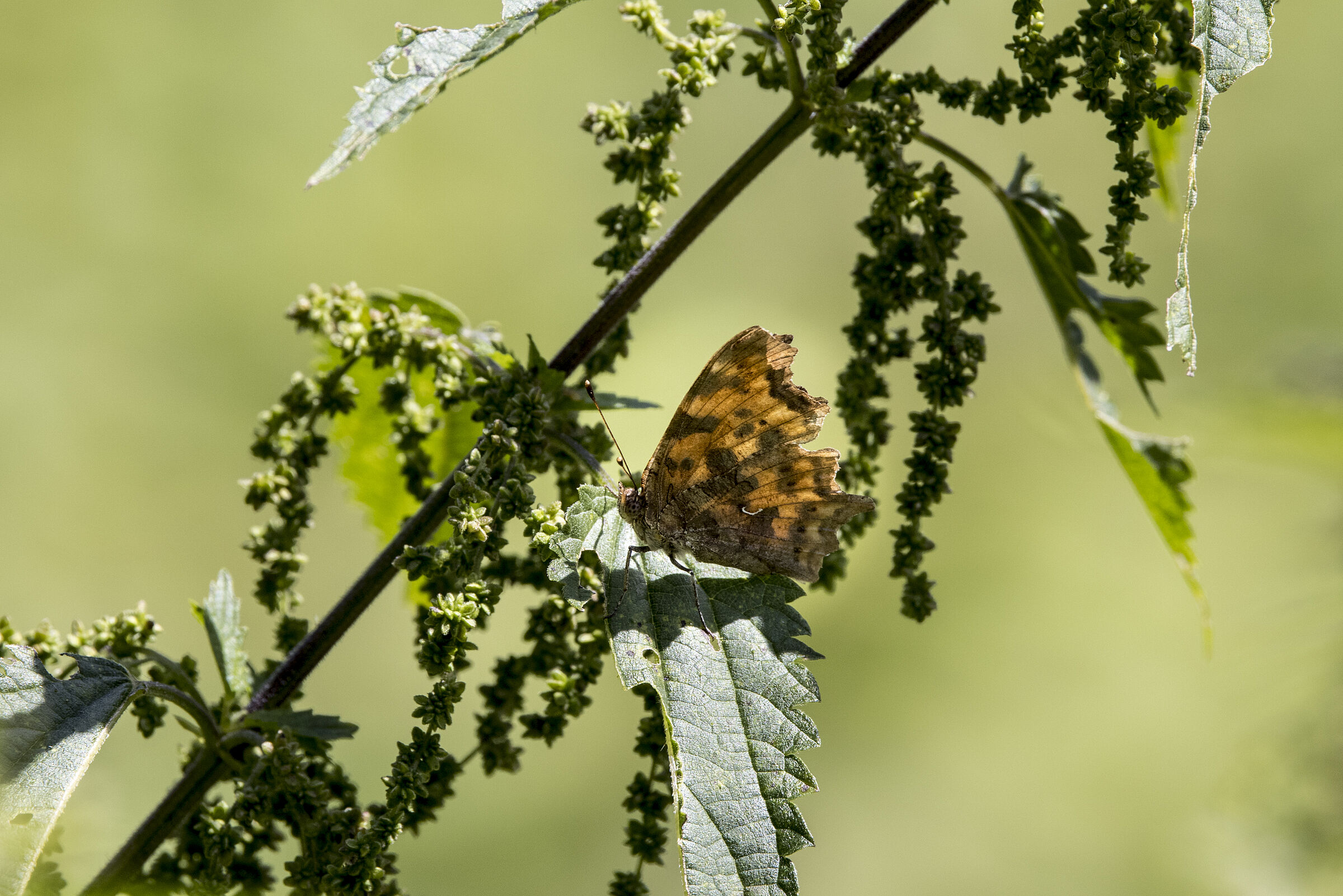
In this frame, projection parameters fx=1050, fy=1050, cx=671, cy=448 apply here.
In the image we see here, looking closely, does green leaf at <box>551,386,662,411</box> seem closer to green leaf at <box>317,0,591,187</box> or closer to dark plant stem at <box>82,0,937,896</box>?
dark plant stem at <box>82,0,937,896</box>

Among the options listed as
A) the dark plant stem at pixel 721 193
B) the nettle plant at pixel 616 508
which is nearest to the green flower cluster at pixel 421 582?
the nettle plant at pixel 616 508

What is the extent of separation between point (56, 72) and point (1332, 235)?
18.3ft

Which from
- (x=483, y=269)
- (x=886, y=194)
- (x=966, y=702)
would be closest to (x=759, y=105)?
(x=483, y=269)

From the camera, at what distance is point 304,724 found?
1.29 meters

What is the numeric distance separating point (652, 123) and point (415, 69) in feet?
1.27

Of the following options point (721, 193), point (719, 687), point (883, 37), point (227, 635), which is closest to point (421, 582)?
point (227, 635)

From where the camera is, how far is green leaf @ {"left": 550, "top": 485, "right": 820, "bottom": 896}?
3.49 feet

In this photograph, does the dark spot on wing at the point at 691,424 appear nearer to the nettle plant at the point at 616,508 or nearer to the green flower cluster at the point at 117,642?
the nettle plant at the point at 616,508

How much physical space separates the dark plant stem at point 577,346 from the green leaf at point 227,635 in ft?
0.12

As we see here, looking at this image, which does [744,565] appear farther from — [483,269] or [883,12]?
[883,12]

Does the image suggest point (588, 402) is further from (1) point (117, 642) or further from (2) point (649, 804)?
(1) point (117, 642)

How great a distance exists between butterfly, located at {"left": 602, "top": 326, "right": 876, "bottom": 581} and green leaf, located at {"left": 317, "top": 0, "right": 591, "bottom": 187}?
463 mm

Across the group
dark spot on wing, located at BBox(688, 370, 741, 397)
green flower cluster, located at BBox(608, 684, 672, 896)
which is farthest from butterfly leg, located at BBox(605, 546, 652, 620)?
dark spot on wing, located at BBox(688, 370, 741, 397)

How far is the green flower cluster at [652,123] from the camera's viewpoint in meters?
1.35
